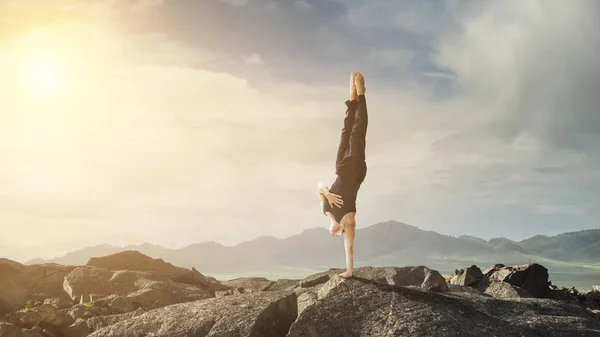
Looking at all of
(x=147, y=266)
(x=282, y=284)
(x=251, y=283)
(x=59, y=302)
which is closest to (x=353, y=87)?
(x=282, y=284)

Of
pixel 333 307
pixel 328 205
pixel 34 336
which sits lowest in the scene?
pixel 34 336

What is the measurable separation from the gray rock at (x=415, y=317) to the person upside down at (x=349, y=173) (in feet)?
3.37

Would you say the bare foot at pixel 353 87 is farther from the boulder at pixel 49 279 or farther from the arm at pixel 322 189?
the boulder at pixel 49 279

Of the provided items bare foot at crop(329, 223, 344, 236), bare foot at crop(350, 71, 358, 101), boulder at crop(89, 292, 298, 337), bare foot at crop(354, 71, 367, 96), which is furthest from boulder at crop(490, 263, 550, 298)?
bare foot at crop(354, 71, 367, 96)

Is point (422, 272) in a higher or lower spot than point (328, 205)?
lower

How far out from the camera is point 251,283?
2594 centimetres

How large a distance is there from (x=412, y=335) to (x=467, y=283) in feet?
55.1

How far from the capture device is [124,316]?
14789mm

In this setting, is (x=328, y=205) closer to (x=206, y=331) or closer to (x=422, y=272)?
(x=206, y=331)

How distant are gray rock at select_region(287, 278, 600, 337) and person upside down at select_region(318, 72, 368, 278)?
1.03 meters

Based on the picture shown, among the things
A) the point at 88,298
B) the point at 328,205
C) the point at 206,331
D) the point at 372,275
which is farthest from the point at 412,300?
the point at 88,298

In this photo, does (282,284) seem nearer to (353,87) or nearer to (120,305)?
(120,305)

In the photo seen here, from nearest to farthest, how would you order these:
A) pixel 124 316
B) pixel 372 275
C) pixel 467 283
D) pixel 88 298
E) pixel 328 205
Result: pixel 328 205
pixel 124 316
pixel 88 298
pixel 372 275
pixel 467 283

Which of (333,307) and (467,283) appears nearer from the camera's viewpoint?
(333,307)
